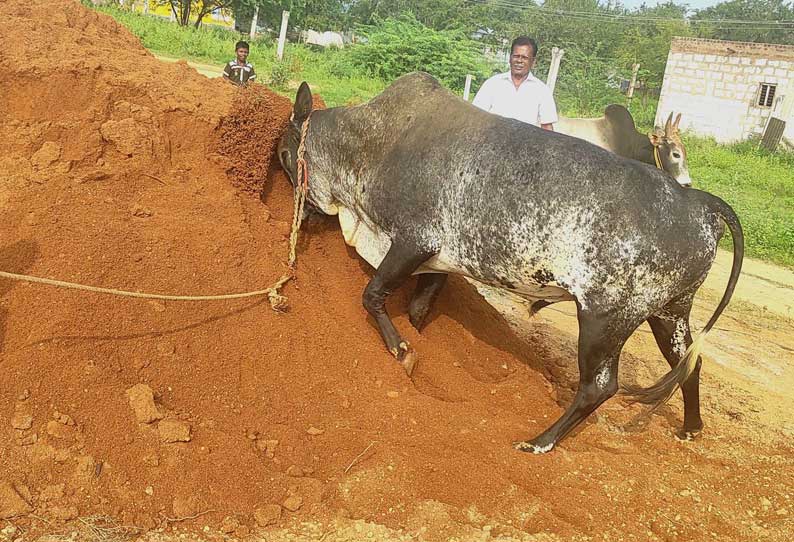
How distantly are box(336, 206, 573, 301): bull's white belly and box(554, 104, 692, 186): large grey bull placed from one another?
3926 mm

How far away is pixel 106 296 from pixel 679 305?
11.4 ft

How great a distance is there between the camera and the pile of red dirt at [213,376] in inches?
143

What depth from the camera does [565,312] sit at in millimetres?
7941

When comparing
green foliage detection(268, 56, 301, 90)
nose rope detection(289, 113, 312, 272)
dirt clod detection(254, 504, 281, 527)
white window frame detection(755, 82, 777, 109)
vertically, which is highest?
white window frame detection(755, 82, 777, 109)

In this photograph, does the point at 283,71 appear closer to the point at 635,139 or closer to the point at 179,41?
the point at 179,41

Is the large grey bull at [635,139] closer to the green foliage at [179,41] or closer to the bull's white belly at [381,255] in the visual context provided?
the bull's white belly at [381,255]

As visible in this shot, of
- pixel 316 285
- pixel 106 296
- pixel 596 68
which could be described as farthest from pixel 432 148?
pixel 596 68

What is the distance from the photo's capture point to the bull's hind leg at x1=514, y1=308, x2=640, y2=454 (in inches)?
170

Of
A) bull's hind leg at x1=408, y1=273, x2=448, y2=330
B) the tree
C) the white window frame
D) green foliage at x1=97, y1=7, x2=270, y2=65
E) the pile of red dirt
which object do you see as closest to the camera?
the pile of red dirt

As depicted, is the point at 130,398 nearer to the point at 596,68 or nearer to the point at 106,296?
the point at 106,296

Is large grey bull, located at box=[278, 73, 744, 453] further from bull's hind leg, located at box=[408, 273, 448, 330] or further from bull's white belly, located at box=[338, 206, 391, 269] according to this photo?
bull's hind leg, located at box=[408, 273, 448, 330]

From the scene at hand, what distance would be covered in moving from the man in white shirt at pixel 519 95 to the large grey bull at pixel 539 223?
1273mm

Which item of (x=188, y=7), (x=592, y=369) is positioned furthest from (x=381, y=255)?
(x=188, y=7)

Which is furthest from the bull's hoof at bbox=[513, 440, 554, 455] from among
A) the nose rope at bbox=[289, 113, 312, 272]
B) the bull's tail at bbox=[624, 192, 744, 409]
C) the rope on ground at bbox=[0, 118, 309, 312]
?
the nose rope at bbox=[289, 113, 312, 272]
